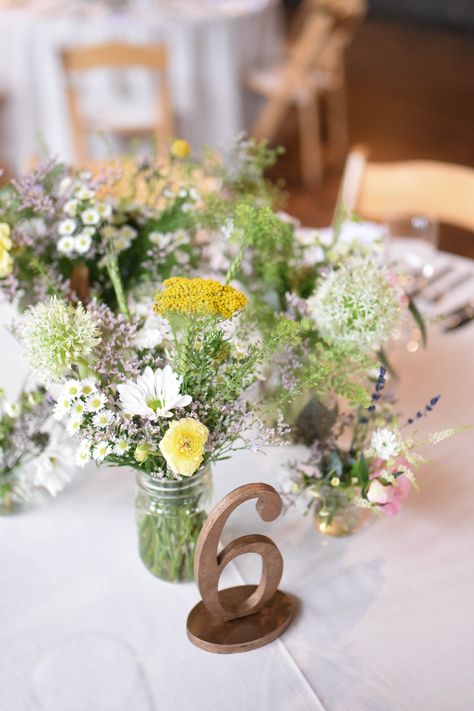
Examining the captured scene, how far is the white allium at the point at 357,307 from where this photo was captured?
43.9 inches

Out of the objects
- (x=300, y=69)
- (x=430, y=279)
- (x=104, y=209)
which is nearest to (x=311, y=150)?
(x=300, y=69)

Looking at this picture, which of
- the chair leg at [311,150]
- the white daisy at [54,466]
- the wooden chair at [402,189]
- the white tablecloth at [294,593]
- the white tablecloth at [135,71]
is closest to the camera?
the white tablecloth at [294,593]

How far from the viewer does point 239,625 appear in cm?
105

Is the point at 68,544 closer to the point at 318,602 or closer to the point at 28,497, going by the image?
the point at 28,497

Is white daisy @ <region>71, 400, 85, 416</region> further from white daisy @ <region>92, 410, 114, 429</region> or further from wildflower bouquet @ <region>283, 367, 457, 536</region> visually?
wildflower bouquet @ <region>283, 367, 457, 536</region>

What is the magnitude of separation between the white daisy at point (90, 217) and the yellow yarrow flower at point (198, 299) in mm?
434

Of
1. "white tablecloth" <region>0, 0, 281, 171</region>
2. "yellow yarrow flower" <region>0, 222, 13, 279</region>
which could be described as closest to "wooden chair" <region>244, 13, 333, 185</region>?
"white tablecloth" <region>0, 0, 281, 171</region>

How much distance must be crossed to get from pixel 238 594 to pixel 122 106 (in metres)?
3.06

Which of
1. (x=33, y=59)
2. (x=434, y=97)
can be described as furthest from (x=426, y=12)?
(x=33, y=59)

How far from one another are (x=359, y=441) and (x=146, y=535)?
1.14 ft

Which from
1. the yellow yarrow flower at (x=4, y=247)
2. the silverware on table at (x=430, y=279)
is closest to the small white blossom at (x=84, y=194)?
the yellow yarrow flower at (x=4, y=247)

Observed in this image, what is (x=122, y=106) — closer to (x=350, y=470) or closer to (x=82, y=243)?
(x=82, y=243)

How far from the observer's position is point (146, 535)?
3.65 ft

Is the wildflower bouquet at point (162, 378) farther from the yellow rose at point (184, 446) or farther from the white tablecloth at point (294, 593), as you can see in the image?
the white tablecloth at point (294, 593)
